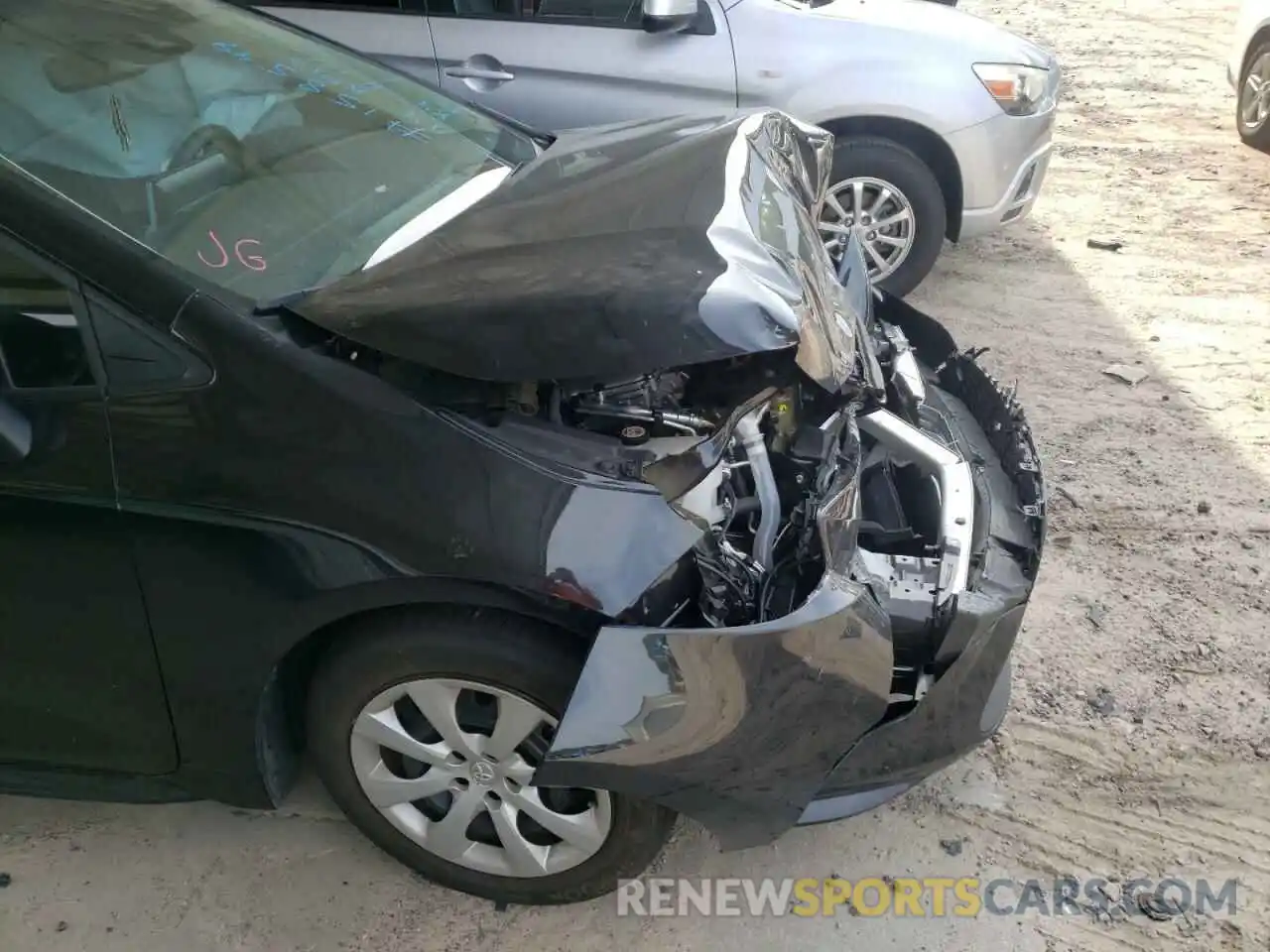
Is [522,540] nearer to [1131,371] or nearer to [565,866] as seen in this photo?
[565,866]

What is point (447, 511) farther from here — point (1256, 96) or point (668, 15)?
point (1256, 96)

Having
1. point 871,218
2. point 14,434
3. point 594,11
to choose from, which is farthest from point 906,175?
point 14,434

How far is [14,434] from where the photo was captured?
1841 millimetres

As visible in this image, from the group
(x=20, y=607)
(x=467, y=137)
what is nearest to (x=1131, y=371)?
(x=467, y=137)

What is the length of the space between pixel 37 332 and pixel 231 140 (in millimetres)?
701

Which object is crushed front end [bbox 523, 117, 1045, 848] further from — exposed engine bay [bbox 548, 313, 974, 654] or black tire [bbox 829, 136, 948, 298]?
black tire [bbox 829, 136, 948, 298]

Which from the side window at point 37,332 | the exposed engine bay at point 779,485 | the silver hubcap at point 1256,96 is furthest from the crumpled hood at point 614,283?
the silver hubcap at point 1256,96

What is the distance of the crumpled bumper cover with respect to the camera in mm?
1777

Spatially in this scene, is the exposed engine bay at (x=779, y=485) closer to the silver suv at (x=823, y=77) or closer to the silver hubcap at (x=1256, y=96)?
the silver suv at (x=823, y=77)

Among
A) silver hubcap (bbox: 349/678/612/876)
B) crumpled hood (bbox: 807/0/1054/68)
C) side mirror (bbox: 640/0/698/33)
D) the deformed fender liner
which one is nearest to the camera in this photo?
the deformed fender liner

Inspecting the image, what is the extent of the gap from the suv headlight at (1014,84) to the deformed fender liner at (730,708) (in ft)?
10.8

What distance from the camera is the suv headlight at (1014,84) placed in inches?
172

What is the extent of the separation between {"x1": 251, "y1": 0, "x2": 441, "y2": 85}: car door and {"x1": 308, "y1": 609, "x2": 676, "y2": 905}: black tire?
2.79m

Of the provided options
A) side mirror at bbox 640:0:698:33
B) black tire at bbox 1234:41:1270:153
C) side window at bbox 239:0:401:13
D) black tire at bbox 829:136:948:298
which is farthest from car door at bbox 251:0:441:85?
black tire at bbox 1234:41:1270:153
